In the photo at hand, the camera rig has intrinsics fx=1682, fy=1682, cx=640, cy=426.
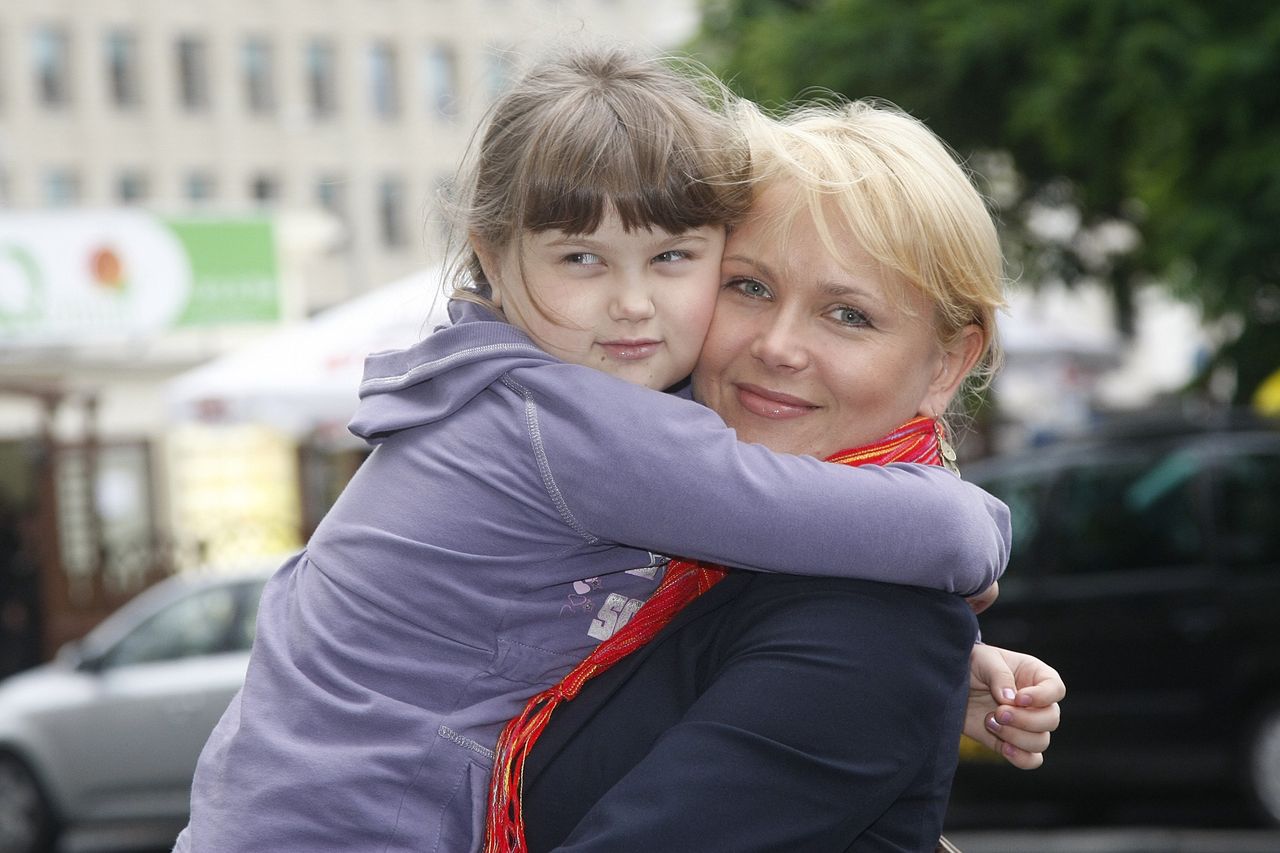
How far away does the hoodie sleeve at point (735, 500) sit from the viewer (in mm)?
1729

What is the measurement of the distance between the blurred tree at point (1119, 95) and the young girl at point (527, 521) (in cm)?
456

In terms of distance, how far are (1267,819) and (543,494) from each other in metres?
7.51

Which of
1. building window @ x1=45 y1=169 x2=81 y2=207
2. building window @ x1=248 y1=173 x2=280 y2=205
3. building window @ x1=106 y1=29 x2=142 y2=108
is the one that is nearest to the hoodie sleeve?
building window @ x1=45 y1=169 x2=81 y2=207

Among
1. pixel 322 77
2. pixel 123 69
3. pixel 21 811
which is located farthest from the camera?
pixel 322 77

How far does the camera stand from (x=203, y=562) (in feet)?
54.3

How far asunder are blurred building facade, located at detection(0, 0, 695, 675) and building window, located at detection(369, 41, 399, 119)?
0.07 m

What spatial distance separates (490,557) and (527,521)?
0.19 feet

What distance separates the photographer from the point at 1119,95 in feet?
30.4

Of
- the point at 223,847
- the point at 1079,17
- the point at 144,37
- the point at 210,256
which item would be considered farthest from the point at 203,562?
the point at 144,37

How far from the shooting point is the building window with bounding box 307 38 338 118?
4884 centimetres

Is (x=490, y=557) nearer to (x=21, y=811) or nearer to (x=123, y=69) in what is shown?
(x=21, y=811)

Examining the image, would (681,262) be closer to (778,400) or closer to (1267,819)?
(778,400)

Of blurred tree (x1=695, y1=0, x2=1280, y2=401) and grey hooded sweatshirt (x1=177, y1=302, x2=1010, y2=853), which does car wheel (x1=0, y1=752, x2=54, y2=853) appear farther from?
grey hooded sweatshirt (x1=177, y1=302, x2=1010, y2=853)

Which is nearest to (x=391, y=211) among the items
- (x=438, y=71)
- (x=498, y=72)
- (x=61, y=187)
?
Answer: (x=438, y=71)
